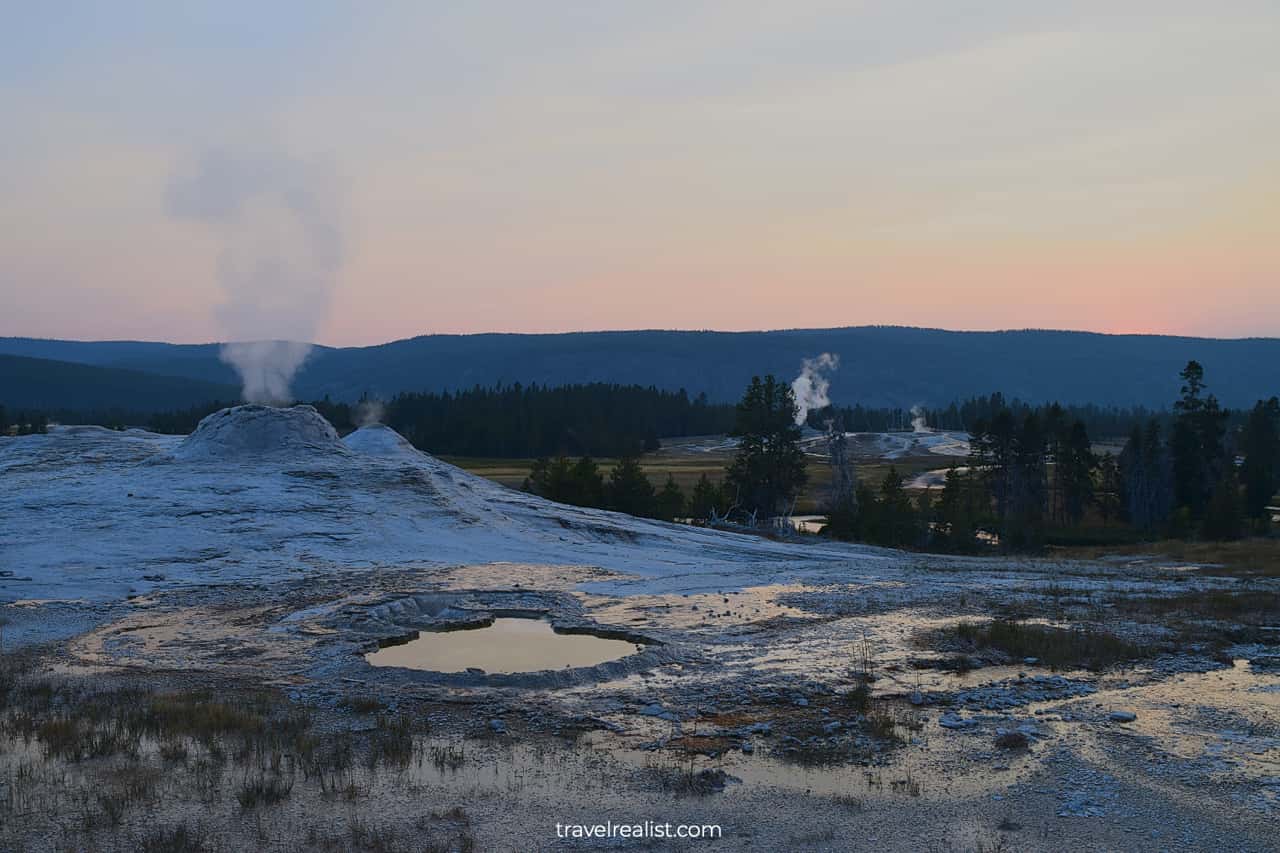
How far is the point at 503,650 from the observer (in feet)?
60.1

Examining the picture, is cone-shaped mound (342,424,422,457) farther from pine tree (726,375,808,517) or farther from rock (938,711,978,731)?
rock (938,711,978,731)

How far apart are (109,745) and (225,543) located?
57.4 feet

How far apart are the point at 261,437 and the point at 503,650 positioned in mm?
24453

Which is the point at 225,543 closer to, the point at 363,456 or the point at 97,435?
the point at 363,456

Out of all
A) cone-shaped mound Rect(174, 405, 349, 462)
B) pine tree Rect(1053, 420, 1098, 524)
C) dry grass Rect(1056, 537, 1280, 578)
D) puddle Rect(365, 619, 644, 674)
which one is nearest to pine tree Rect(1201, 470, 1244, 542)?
dry grass Rect(1056, 537, 1280, 578)

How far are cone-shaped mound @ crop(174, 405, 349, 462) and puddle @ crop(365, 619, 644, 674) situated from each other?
Result: 67.7 feet

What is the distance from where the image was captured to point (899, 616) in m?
21.8

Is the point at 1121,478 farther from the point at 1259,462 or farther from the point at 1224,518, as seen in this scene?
the point at 1224,518

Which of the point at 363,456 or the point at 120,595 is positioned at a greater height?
the point at 363,456

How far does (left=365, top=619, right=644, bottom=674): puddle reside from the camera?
56.2 ft

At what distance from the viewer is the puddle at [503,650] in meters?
17.1

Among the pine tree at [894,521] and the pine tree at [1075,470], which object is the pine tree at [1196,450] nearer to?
the pine tree at [1075,470]

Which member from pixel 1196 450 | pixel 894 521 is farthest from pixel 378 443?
pixel 1196 450

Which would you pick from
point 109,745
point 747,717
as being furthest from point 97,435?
point 747,717
